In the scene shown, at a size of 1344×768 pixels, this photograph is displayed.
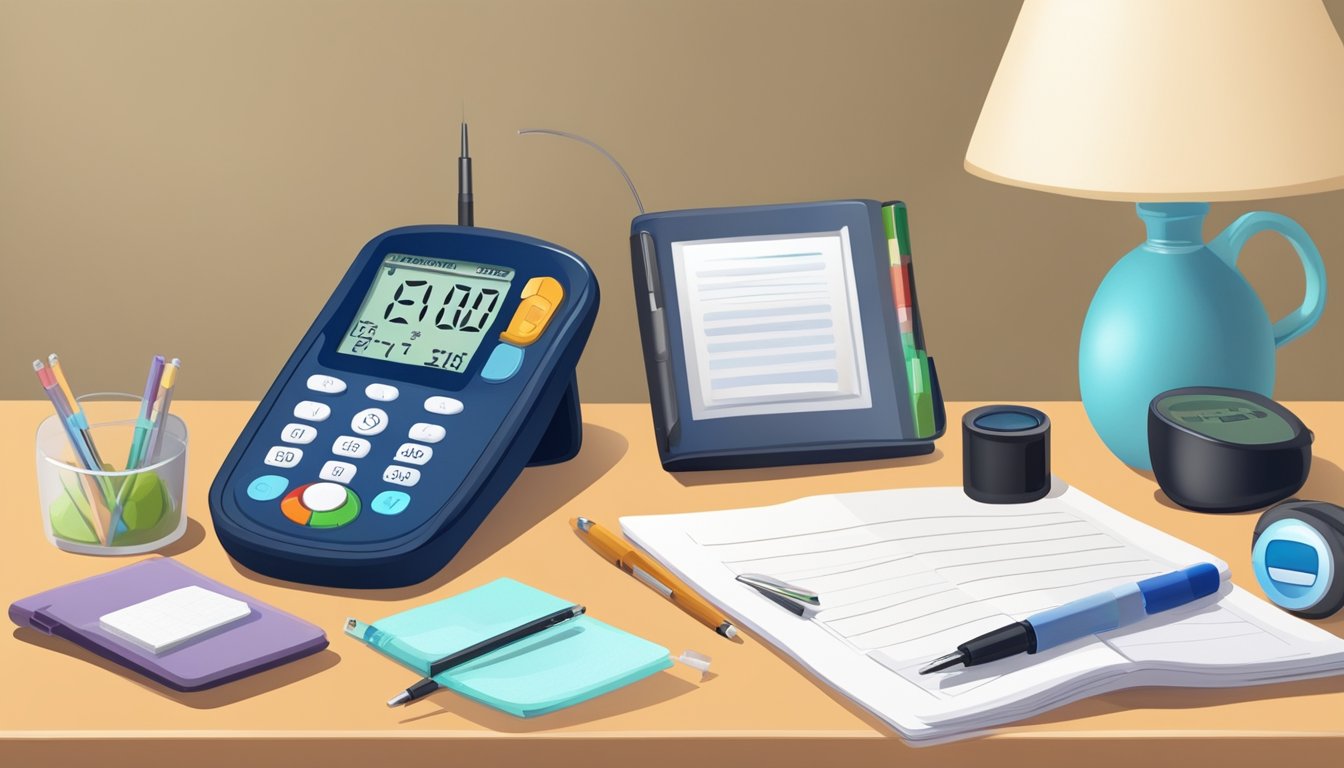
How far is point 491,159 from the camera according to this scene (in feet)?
7.75

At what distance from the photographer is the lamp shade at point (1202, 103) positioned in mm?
989

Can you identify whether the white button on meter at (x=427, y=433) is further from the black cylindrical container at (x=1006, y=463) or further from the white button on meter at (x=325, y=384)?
the black cylindrical container at (x=1006, y=463)

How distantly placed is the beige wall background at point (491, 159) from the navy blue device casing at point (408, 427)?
1.28 metres

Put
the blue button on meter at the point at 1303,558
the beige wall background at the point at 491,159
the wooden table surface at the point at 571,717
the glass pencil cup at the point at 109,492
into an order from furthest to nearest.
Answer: the beige wall background at the point at 491,159, the glass pencil cup at the point at 109,492, the blue button on meter at the point at 1303,558, the wooden table surface at the point at 571,717

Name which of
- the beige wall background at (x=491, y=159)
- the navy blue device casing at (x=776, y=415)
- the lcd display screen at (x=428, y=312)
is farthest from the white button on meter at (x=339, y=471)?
the beige wall background at (x=491, y=159)

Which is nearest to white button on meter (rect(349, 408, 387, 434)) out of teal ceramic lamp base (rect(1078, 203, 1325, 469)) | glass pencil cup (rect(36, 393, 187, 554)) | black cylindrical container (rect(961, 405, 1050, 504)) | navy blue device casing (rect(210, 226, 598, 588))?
navy blue device casing (rect(210, 226, 598, 588))

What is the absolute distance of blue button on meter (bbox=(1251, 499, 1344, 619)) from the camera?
0.81 meters

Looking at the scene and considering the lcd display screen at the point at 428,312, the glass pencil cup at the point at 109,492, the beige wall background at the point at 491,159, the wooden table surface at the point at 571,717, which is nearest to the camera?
the wooden table surface at the point at 571,717

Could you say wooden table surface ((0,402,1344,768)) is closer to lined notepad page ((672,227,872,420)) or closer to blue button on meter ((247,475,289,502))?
blue button on meter ((247,475,289,502))

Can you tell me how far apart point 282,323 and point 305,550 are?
1691mm

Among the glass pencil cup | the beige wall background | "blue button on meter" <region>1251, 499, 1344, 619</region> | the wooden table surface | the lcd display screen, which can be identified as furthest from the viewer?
the beige wall background

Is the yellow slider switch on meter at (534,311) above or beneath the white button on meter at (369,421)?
above

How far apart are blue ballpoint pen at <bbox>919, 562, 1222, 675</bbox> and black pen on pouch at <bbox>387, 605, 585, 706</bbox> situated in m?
0.20

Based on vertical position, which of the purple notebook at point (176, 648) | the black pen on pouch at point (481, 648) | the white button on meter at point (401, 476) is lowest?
the black pen on pouch at point (481, 648)
